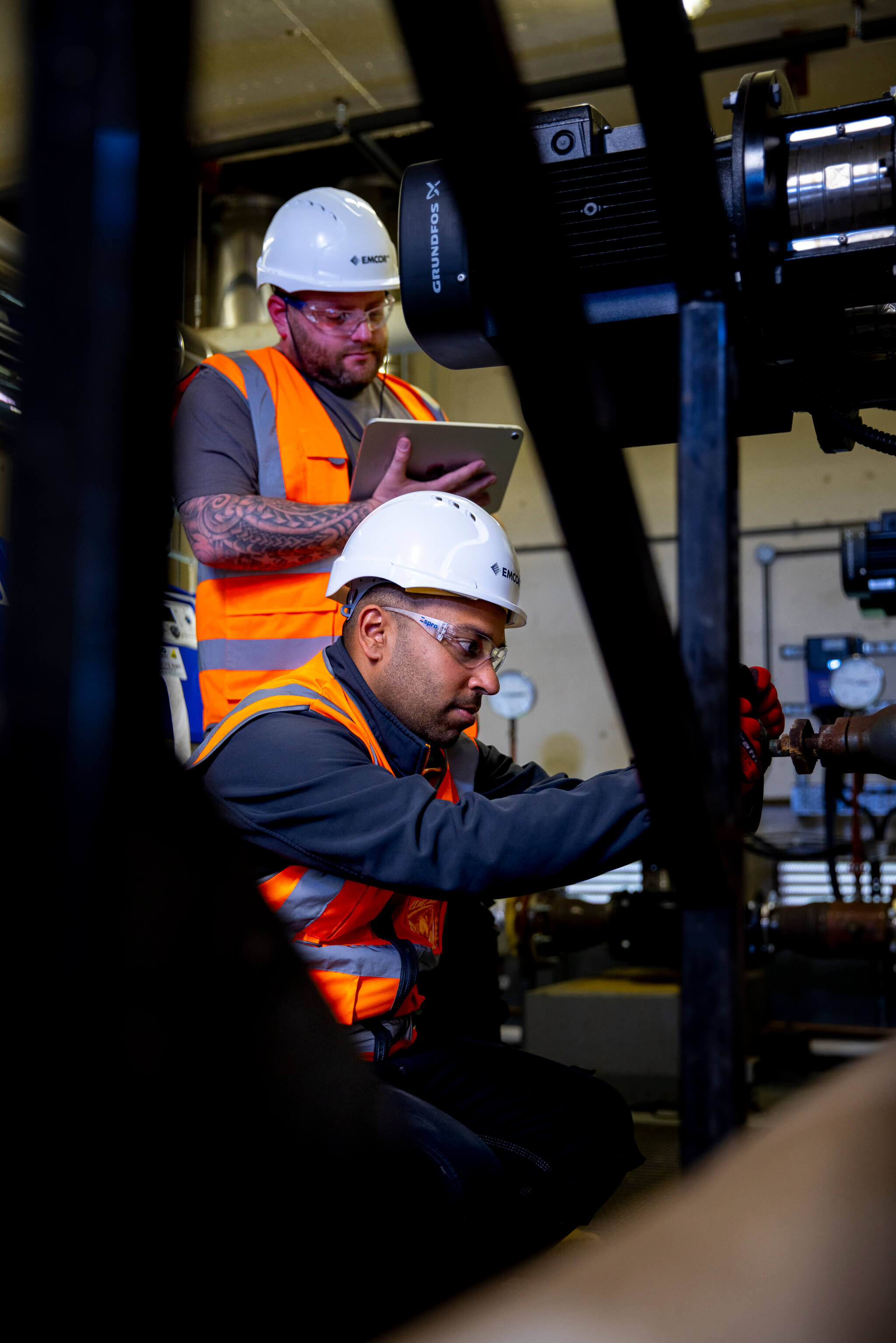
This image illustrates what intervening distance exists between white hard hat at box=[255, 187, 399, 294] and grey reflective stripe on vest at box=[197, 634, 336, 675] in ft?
2.81

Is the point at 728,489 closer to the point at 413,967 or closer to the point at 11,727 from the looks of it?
the point at 11,727

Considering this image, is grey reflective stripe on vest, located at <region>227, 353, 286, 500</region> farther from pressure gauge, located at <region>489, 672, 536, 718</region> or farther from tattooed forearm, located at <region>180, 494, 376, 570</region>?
pressure gauge, located at <region>489, 672, 536, 718</region>

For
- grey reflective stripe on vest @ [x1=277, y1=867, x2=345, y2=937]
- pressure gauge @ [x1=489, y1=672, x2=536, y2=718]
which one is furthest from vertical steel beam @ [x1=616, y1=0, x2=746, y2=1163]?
pressure gauge @ [x1=489, y1=672, x2=536, y2=718]

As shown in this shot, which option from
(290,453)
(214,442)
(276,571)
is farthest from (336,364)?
(276,571)

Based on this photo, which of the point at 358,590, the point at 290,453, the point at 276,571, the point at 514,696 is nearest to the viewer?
the point at 358,590

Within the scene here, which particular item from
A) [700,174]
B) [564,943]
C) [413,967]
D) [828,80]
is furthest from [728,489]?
[828,80]

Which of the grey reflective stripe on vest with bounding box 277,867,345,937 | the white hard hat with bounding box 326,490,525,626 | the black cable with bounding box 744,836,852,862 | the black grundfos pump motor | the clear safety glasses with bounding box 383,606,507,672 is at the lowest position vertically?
the black cable with bounding box 744,836,852,862

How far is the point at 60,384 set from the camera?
0.42 meters

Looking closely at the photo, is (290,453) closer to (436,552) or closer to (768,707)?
(436,552)

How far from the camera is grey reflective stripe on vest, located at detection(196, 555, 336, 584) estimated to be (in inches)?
95.0

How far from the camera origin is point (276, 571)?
7.93 ft

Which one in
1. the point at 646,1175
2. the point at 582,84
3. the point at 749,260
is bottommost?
the point at 646,1175

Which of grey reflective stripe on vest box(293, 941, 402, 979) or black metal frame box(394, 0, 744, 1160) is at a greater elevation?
black metal frame box(394, 0, 744, 1160)

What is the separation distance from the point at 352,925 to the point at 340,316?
1.58m
